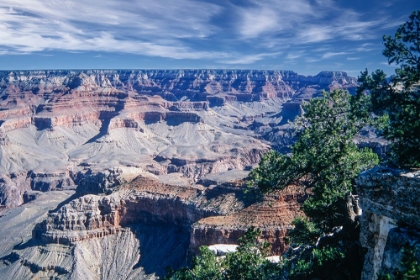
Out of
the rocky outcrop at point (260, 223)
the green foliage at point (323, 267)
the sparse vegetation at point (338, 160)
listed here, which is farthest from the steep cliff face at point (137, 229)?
the green foliage at point (323, 267)

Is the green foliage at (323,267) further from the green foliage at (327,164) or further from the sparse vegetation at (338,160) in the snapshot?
the green foliage at (327,164)

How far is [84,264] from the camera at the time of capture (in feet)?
210

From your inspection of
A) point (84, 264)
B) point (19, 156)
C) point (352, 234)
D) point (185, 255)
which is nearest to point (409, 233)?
point (352, 234)

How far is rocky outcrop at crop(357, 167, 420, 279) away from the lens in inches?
551

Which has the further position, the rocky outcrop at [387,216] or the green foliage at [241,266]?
the green foliage at [241,266]

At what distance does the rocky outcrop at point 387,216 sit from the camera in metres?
14.0

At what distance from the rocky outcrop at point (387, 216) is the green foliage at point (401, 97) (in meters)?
2.22

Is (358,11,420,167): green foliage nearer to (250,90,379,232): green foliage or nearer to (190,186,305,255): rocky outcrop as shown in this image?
(250,90,379,232): green foliage

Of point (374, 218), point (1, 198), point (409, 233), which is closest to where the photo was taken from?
point (409, 233)

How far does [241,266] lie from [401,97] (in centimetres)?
1439

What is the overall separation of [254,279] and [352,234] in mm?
6762

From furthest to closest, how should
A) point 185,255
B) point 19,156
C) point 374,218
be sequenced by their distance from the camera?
point 19,156
point 185,255
point 374,218

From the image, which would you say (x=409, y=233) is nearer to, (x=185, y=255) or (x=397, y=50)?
(x=397, y=50)

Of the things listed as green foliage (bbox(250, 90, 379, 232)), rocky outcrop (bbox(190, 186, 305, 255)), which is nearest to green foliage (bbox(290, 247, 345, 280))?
green foliage (bbox(250, 90, 379, 232))
